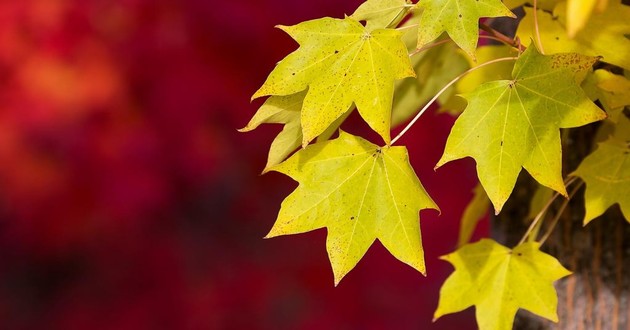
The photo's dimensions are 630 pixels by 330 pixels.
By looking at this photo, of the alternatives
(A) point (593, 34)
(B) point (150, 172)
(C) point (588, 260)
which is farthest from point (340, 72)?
(B) point (150, 172)

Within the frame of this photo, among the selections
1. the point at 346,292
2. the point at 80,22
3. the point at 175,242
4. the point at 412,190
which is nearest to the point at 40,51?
the point at 80,22

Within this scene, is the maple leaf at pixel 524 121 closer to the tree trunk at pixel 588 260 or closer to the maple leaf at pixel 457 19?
the maple leaf at pixel 457 19

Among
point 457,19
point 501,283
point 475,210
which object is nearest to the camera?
point 457,19

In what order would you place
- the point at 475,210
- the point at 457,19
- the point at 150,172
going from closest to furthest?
the point at 457,19 → the point at 475,210 → the point at 150,172

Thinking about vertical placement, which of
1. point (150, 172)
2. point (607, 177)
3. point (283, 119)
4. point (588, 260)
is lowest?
point (150, 172)

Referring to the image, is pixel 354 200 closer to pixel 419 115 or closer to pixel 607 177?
pixel 419 115

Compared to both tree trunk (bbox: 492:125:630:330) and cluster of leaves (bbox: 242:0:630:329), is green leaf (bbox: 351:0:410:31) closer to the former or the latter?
cluster of leaves (bbox: 242:0:630:329)
